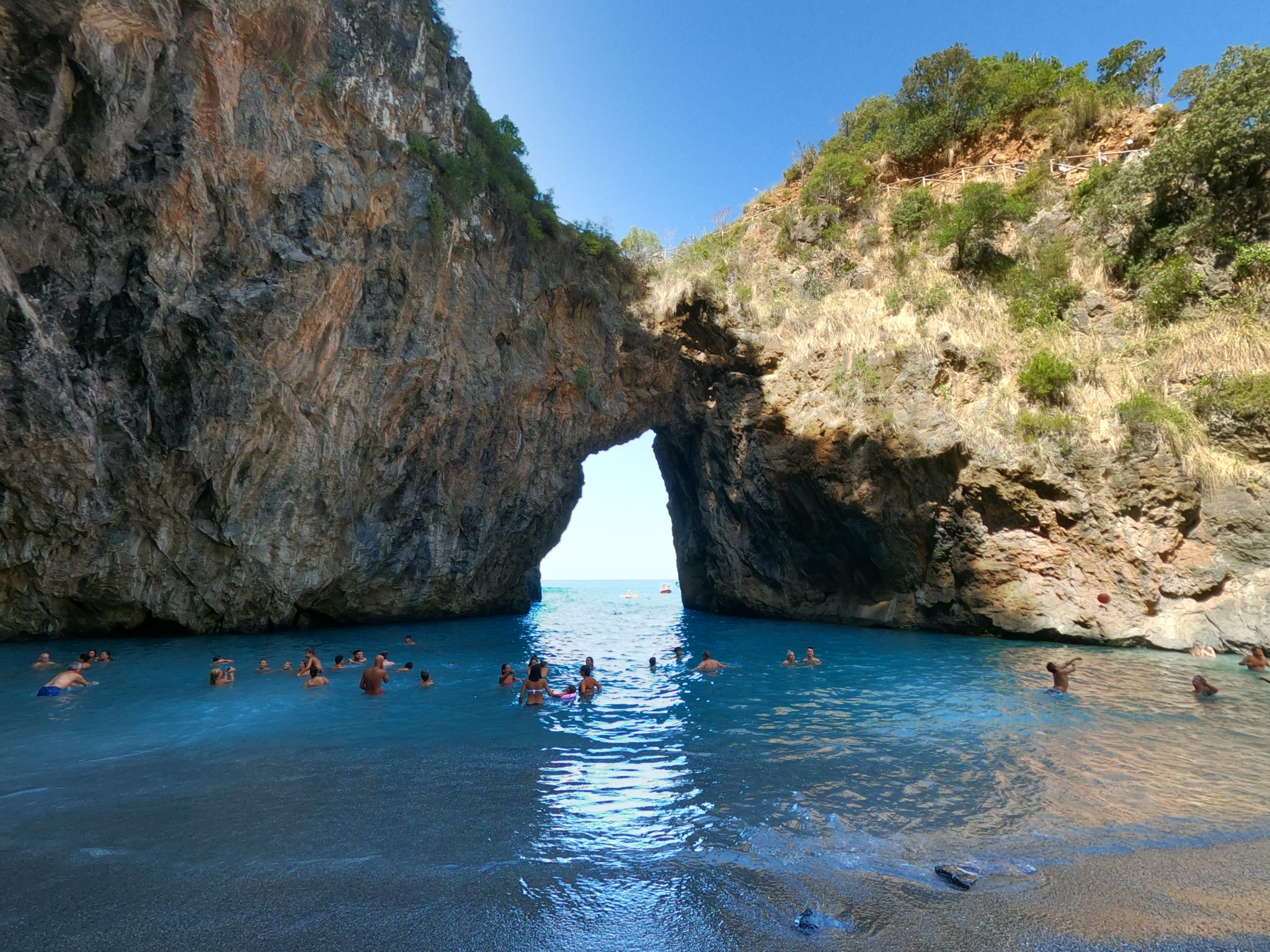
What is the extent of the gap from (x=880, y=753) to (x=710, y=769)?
90.7 inches

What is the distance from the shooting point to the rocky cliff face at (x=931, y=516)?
54.7 ft

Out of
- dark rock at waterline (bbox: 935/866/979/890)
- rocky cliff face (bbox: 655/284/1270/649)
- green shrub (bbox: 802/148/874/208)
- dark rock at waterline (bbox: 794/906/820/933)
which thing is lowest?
dark rock at waterline (bbox: 794/906/820/933)

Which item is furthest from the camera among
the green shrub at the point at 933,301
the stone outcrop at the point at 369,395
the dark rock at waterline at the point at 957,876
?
the green shrub at the point at 933,301

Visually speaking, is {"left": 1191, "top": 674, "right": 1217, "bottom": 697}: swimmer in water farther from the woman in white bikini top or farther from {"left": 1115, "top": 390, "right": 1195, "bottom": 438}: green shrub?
the woman in white bikini top

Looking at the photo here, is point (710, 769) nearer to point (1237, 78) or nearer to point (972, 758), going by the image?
point (972, 758)

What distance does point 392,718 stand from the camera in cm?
1087

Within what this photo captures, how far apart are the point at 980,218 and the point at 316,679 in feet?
86.9

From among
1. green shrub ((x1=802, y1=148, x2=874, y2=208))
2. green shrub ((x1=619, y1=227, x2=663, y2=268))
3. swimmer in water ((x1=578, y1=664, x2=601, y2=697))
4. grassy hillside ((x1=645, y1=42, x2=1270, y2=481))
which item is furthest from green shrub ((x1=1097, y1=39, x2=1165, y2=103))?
swimmer in water ((x1=578, y1=664, x2=601, y2=697))

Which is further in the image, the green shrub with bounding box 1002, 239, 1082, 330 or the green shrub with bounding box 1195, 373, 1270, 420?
the green shrub with bounding box 1002, 239, 1082, 330

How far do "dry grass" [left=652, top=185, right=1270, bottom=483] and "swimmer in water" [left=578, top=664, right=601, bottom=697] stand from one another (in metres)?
13.6

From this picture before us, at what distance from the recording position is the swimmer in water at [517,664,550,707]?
1181 cm

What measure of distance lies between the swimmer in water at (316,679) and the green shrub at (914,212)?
27093mm

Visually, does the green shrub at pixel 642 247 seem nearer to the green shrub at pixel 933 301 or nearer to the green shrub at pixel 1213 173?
the green shrub at pixel 933 301

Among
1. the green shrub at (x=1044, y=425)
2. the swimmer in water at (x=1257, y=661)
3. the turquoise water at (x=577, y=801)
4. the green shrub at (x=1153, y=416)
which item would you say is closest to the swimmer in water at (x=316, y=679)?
the turquoise water at (x=577, y=801)
